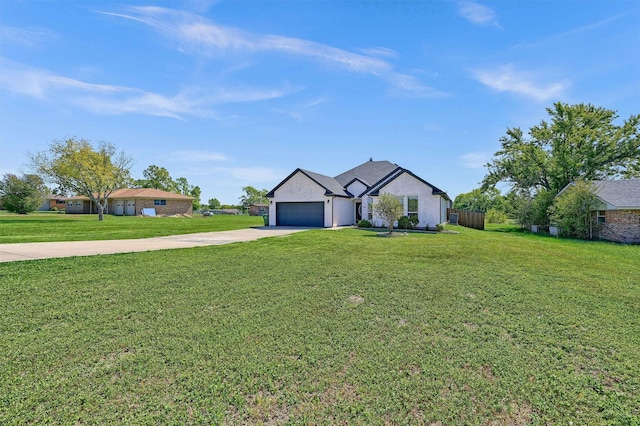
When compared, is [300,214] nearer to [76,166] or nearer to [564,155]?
[564,155]

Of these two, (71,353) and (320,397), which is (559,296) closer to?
(320,397)

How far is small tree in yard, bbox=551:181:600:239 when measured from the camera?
58.6ft

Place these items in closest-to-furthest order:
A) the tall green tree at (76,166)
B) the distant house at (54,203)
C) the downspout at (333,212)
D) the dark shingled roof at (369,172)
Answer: the downspout at (333,212) < the dark shingled roof at (369,172) < the tall green tree at (76,166) < the distant house at (54,203)

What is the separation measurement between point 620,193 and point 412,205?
12275mm

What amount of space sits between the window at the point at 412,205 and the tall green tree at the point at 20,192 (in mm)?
46271

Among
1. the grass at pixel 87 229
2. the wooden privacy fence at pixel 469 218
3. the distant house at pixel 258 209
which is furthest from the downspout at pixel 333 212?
the distant house at pixel 258 209

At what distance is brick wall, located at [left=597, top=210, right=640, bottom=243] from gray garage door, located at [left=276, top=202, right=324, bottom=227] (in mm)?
17632

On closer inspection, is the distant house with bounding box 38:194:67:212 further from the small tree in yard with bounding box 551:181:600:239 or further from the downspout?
the small tree in yard with bounding box 551:181:600:239

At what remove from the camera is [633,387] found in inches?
117

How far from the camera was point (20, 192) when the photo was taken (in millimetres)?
39594

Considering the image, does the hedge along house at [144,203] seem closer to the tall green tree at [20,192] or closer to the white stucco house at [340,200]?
the tall green tree at [20,192]

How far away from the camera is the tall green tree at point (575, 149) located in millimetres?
25953

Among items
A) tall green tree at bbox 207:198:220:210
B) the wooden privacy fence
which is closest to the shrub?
the wooden privacy fence

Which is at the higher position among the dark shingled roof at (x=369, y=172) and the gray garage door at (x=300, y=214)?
the dark shingled roof at (x=369, y=172)
